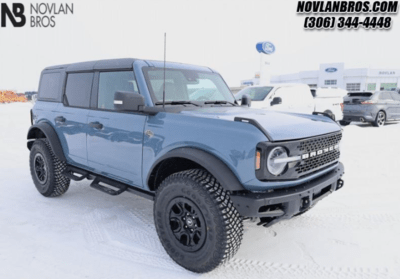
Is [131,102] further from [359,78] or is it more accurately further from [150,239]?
[359,78]

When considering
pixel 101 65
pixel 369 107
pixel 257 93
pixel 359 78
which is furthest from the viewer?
pixel 359 78

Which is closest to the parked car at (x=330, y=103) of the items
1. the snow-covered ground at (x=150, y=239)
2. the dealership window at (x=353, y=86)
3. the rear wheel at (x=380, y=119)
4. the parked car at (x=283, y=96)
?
the parked car at (x=283, y=96)

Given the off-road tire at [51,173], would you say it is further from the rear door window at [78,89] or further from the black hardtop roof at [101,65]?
the black hardtop roof at [101,65]

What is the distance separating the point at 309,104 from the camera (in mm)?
10984

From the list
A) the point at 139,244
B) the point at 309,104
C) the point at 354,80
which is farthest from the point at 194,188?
the point at 354,80

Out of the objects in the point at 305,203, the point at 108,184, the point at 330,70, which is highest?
the point at 330,70

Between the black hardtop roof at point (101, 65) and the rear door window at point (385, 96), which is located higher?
the black hardtop roof at point (101, 65)

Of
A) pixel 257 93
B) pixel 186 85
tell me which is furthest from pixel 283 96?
pixel 186 85

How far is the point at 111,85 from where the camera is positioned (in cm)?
381

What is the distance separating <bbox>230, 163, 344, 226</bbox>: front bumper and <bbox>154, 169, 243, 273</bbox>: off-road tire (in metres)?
0.13

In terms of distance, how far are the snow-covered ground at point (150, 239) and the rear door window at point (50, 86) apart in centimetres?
154

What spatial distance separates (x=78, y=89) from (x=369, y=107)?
1192 centimetres

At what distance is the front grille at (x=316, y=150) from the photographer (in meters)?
2.74

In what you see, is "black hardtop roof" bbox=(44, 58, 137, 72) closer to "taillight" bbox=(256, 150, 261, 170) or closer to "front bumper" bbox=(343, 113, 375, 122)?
"taillight" bbox=(256, 150, 261, 170)
